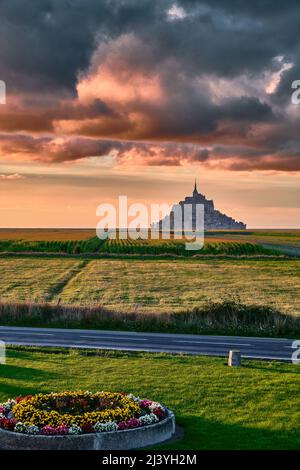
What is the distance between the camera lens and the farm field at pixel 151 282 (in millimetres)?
57531

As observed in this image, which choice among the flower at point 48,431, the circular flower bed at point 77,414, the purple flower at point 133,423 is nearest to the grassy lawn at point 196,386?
the purple flower at point 133,423

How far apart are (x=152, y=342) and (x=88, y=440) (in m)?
19.2

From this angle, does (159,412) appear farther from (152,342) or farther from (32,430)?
(152,342)

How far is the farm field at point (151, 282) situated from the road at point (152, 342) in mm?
9222

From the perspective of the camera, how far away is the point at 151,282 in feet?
236

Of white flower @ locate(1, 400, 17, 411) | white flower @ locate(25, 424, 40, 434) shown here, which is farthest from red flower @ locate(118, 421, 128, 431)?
white flower @ locate(1, 400, 17, 411)

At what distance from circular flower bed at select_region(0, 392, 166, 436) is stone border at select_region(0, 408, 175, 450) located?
0.22 metres

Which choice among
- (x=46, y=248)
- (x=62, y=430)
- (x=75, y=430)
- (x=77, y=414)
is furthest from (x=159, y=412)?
(x=46, y=248)

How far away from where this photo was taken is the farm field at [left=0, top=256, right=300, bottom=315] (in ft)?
189

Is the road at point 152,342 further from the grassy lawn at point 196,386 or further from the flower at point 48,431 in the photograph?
the flower at point 48,431

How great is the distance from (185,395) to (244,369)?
5.90 m

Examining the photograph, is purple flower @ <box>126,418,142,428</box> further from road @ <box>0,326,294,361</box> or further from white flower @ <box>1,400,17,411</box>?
road @ <box>0,326,294,361</box>
